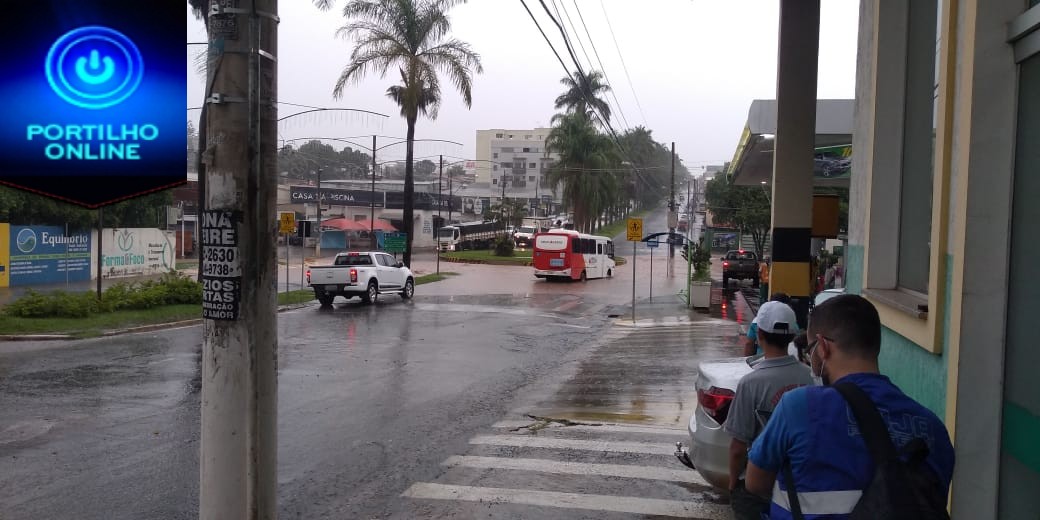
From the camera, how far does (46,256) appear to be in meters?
31.2

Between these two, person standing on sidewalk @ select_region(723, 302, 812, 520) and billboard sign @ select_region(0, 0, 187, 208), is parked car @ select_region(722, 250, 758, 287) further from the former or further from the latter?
billboard sign @ select_region(0, 0, 187, 208)

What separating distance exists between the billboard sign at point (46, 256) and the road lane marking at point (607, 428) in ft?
88.7

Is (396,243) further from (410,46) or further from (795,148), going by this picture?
(795,148)

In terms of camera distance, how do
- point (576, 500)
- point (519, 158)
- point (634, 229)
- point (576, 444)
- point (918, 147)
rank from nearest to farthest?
point (918, 147) → point (576, 500) → point (576, 444) → point (634, 229) → point (519, 158)

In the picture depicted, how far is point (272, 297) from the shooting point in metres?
4.34

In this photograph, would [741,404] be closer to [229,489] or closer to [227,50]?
[229,489]

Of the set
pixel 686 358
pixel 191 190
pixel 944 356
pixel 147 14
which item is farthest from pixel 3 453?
pixel 191 190

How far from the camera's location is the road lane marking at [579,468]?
7312 mm

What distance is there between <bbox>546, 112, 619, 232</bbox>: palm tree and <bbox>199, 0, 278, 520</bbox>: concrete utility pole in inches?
2343

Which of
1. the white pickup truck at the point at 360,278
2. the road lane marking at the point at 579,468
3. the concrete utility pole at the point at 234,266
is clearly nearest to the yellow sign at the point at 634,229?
the white pickup truck at the point at 360,278

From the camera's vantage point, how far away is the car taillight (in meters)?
5.71

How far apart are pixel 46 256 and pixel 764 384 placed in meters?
33.3

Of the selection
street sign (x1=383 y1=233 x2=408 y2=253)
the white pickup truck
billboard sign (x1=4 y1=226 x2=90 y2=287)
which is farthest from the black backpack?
street sign (x1=383 y1=233 x2=408 y2=253)

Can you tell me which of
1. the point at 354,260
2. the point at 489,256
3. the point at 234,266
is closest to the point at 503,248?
the point at 489,256
